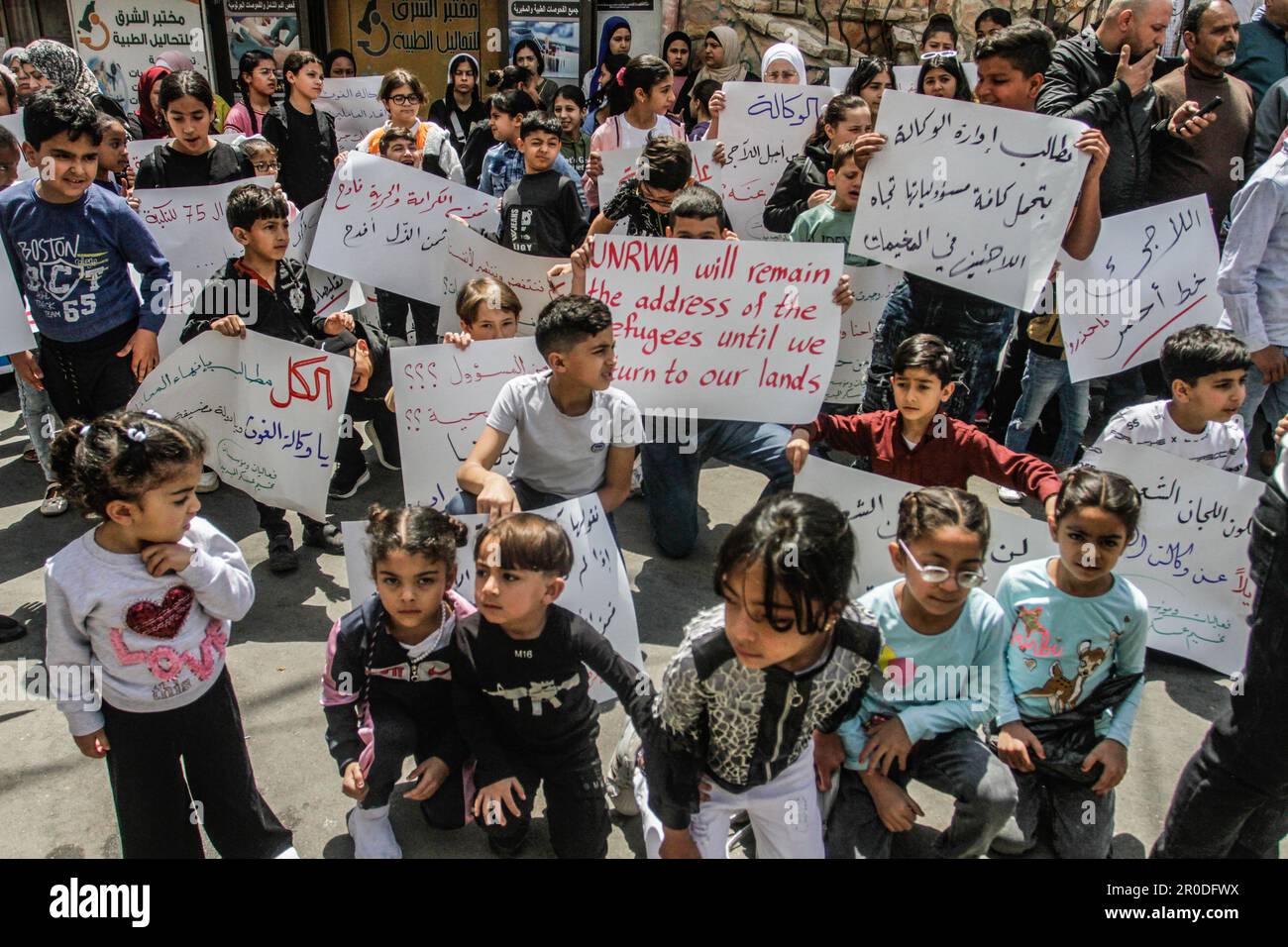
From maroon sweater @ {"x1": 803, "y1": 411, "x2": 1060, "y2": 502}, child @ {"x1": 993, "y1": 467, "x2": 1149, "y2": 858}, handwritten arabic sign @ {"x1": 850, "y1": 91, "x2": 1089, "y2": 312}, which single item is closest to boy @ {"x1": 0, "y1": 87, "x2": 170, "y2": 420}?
maroon sweater @ {"x1": 803, "y1": 411, "x2": 1060, "y2": 502}

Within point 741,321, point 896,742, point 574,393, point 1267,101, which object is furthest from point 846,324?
point 896,742

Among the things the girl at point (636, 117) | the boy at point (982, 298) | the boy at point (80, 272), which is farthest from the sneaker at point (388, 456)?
the boy at point (982, 298)

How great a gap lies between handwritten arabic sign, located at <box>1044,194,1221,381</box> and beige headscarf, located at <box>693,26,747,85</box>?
445 centimetres

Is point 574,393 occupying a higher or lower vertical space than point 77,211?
lower

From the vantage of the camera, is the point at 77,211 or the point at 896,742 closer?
the point at 896,742

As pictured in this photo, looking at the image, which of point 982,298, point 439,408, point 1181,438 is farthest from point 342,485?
point 1181,438

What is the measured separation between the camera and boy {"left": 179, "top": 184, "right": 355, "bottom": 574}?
3.91 m

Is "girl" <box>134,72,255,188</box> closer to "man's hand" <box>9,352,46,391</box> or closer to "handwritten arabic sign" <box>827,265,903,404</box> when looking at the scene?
"man's hand" <box>9,352,46,391</box>

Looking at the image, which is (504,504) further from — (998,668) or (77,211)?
(77,211)

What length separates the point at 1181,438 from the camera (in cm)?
350

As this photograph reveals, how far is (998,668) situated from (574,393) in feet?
5.45

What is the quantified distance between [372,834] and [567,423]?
1496mm

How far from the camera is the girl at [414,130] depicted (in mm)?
5863

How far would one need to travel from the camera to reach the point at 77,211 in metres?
3.64
